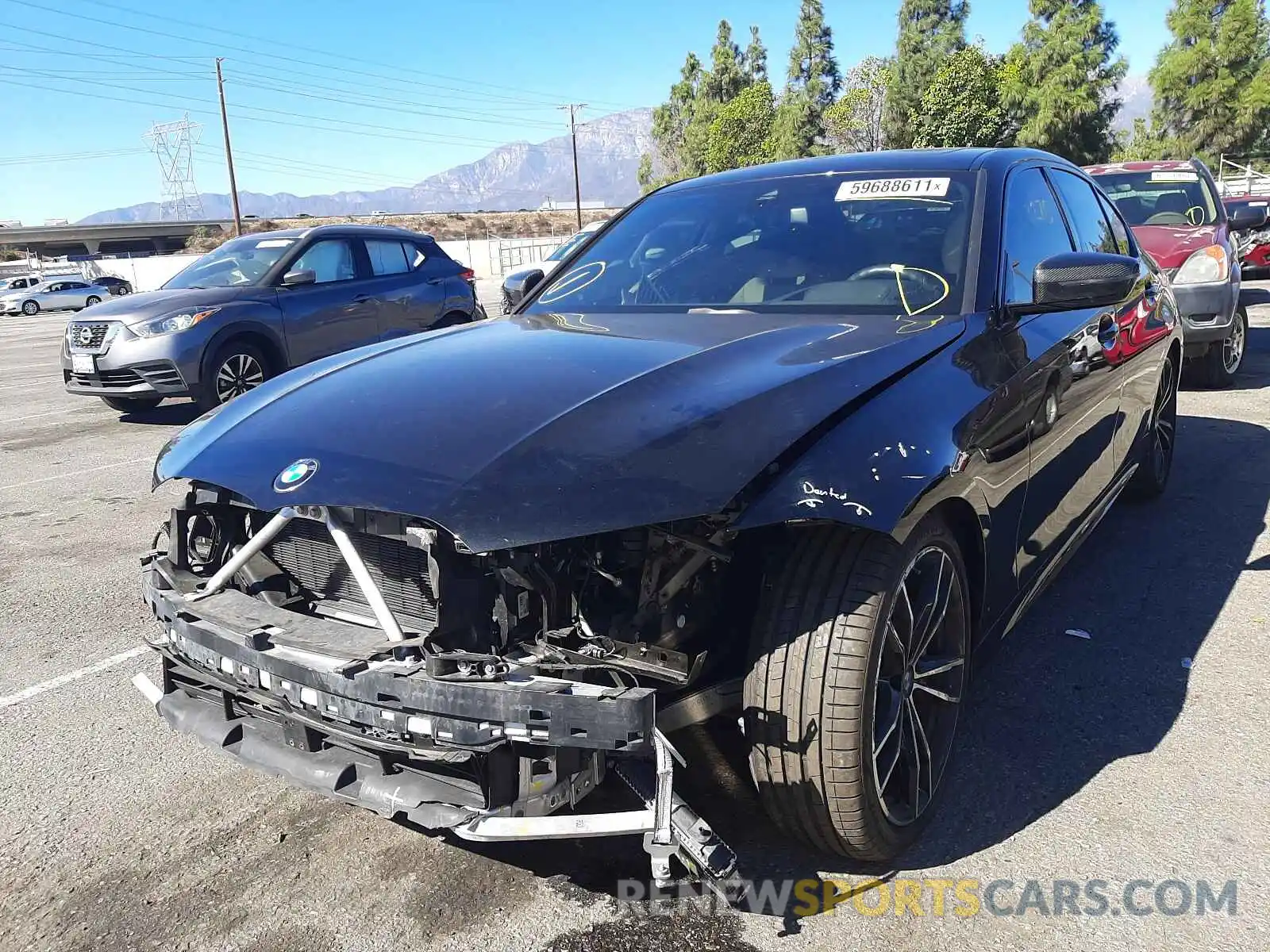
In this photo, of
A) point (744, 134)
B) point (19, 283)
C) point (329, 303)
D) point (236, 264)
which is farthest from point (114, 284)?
point (329, 303)

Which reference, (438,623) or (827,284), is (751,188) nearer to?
(827,284)

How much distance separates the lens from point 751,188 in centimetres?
351

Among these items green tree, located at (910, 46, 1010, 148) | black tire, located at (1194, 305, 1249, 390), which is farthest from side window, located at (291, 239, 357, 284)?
green tree, located at (910, 46, 1010, 148)

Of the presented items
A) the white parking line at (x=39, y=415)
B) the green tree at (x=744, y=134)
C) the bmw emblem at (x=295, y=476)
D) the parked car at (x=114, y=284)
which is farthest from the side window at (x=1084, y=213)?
the green tree at (x=744, y=134)

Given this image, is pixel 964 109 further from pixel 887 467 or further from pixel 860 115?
pixel 887 467

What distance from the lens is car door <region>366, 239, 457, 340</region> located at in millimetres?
9484

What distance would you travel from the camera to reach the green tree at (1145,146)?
147ft

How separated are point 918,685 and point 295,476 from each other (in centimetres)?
154

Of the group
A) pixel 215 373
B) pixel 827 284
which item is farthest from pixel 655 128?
pixel 827 284

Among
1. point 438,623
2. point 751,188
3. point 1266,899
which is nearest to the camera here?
point 438,623

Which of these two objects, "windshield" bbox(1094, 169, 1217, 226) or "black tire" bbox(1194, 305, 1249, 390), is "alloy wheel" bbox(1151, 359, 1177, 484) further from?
"windshield" bbox(1094, 169, 1217, 226)

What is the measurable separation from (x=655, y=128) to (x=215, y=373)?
70870mm

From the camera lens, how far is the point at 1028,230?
3.24m

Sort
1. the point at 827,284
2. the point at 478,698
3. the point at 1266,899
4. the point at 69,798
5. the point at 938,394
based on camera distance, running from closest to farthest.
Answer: the point at 478,698 → the point at 1266,899 → the point at 938,394 → the point at 69,798 → the point at 827,284
